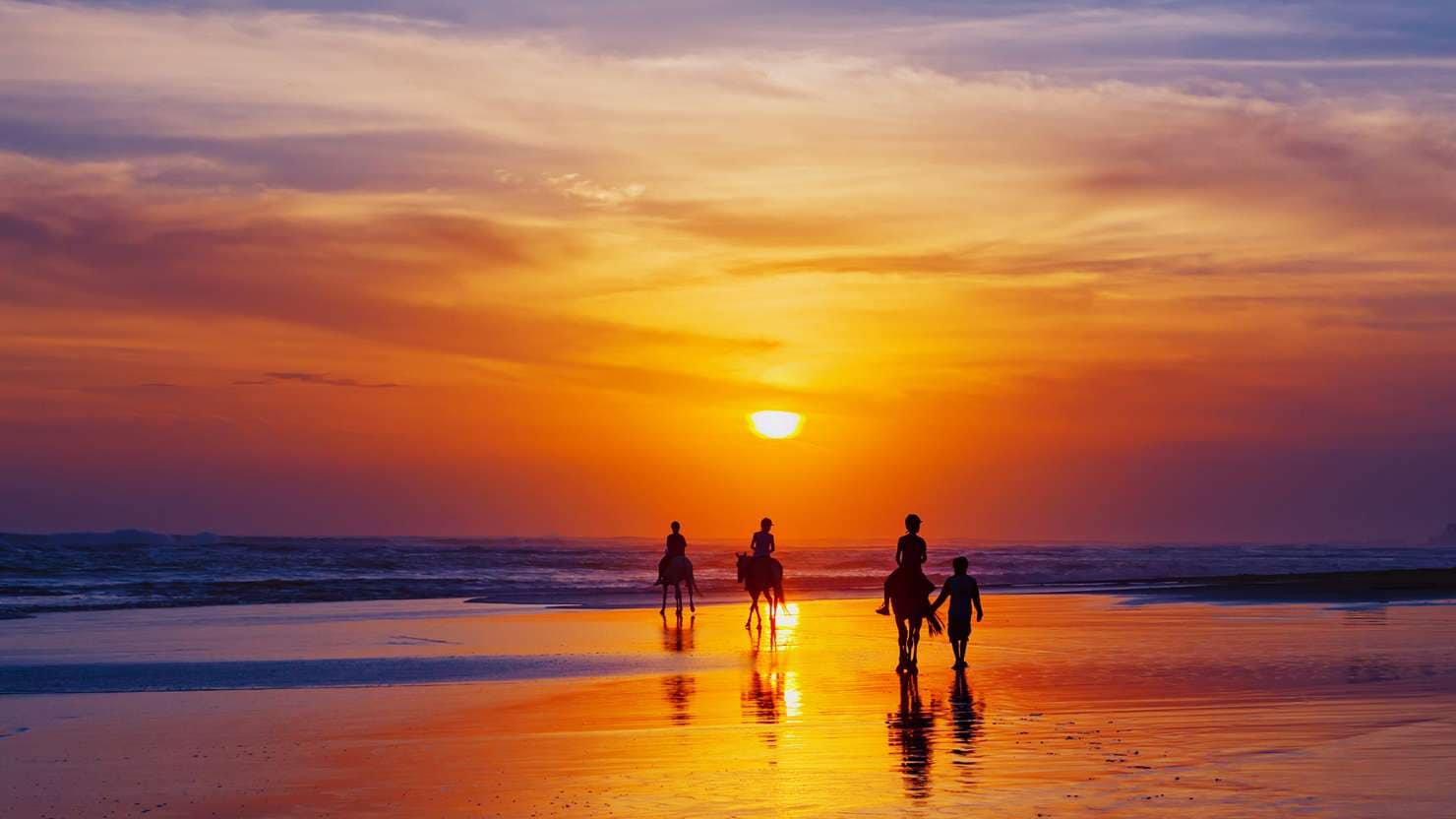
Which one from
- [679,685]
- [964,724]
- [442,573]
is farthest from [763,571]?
[442,573]

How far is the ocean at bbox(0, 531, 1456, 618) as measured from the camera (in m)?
49.1

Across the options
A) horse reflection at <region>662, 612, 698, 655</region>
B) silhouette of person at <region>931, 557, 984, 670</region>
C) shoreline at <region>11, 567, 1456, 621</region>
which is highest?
silhouette of person at <region>931, 557, 984, 670</region>

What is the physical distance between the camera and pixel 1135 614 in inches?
1421

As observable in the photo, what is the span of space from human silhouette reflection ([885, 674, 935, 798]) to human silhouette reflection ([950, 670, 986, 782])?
0.26 metres

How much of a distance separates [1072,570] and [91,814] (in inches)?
2824

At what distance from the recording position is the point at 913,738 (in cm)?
1459

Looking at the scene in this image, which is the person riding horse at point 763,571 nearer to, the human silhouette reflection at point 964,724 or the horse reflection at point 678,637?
the horse reflection at point 678,637

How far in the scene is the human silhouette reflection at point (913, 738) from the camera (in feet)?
39.8

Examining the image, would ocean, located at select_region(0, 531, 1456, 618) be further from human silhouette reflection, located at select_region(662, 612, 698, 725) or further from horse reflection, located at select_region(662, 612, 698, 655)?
human silhouette reflection, located at select_region(662, 612, 698, 725)

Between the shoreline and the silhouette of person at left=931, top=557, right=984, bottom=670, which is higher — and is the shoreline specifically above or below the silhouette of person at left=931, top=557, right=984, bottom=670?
below

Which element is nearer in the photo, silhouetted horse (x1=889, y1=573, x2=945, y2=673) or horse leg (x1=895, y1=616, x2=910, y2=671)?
horse leg (x1=895, y1=616, x2=910, y2=671)

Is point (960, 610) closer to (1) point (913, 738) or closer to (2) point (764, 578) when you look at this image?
(1) point (913, 738)

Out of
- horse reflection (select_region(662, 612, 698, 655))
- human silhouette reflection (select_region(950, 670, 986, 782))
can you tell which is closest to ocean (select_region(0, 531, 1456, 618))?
horse reflection (select_region(662, 612, 698, 655))

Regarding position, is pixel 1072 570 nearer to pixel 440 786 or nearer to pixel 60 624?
pixel 60 624
